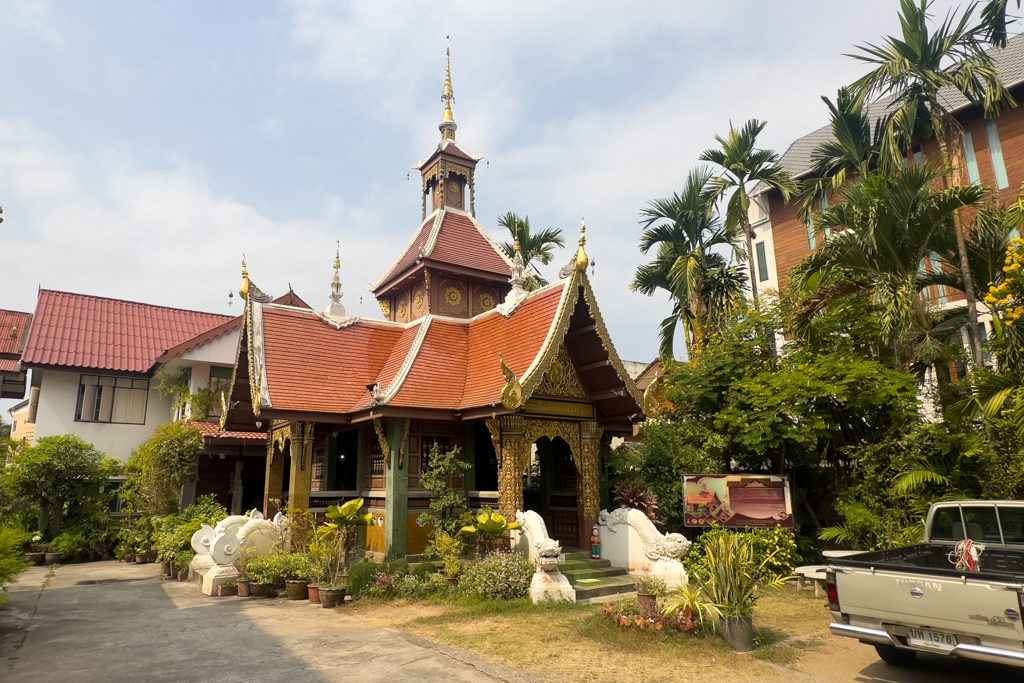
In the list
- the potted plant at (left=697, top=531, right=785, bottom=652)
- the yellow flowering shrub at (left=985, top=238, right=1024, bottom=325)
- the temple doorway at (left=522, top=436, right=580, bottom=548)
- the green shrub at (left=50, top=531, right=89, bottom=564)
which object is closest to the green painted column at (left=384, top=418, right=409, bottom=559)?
the temple doorway at (left=522, top=436, right=580, bottom=548)

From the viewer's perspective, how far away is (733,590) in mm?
7582

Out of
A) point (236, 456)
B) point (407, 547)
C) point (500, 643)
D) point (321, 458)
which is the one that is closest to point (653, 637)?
point (500, 643)

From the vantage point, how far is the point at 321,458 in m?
15.6

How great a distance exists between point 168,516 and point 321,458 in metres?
4.77

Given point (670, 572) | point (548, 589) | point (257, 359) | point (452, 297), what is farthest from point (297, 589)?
point (452, 297)

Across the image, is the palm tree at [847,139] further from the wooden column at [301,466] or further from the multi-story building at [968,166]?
the wooden column at [301,466]

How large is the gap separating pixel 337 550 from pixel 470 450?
3.50 meters

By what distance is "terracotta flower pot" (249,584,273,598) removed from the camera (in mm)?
11242

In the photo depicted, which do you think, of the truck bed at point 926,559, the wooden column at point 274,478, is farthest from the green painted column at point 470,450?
the truck bed at point 926,559

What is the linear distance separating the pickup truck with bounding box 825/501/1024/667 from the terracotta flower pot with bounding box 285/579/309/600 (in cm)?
826

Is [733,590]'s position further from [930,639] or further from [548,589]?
[548,589]

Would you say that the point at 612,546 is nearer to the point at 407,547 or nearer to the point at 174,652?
the point at 407,547

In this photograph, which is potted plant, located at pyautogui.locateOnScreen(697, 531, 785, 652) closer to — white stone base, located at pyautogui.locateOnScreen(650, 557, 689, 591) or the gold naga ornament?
white stone base, located at pyautogui.locateOnScreen(650, 557, 689, 591)

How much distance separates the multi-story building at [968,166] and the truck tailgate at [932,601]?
9.34 metres
